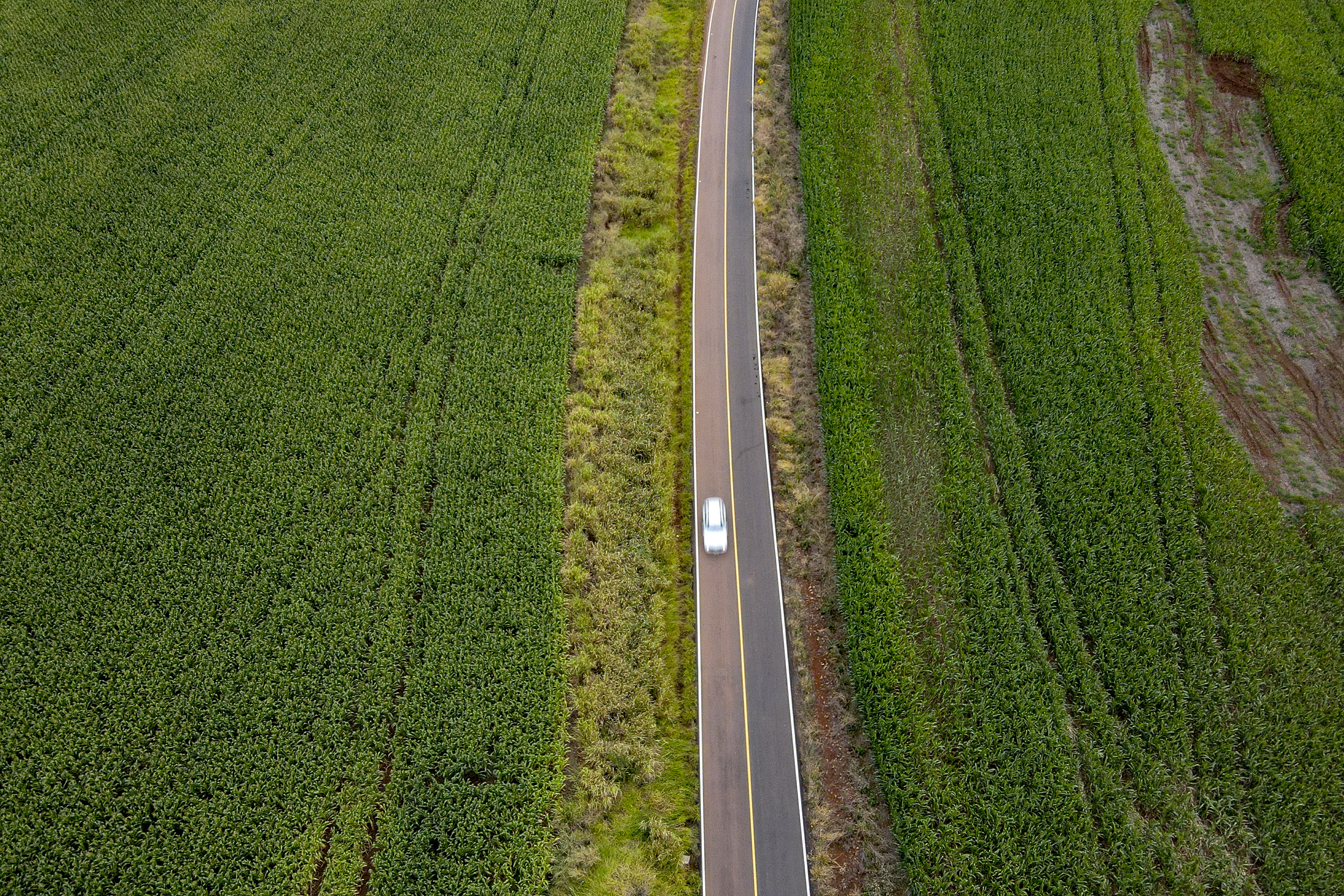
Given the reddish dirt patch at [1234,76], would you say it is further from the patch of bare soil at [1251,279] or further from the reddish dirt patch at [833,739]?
the reddish dirt patch at [833,739]

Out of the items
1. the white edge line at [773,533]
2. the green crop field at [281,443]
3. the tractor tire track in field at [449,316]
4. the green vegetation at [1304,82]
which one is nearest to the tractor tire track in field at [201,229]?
the green crop field at [281,443]

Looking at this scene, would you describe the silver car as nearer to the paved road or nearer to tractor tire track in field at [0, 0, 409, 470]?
the paved road

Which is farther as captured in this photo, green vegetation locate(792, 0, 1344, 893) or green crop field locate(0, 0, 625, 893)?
green crop field locate(0, 0, 625, 893)

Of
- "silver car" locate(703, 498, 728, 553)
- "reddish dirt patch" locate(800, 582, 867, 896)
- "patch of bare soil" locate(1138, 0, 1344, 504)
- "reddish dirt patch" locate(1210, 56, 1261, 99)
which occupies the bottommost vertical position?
"reddish dirt patch" locate(800, 582, 867, 896)

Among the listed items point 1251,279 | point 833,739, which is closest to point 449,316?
point 833,739

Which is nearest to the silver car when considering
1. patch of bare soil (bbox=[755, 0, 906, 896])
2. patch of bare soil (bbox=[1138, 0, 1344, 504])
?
patch of bare soil (bbox=[755, 0, 906, 896])

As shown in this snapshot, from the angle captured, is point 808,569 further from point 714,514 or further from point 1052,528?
point 1052,528
